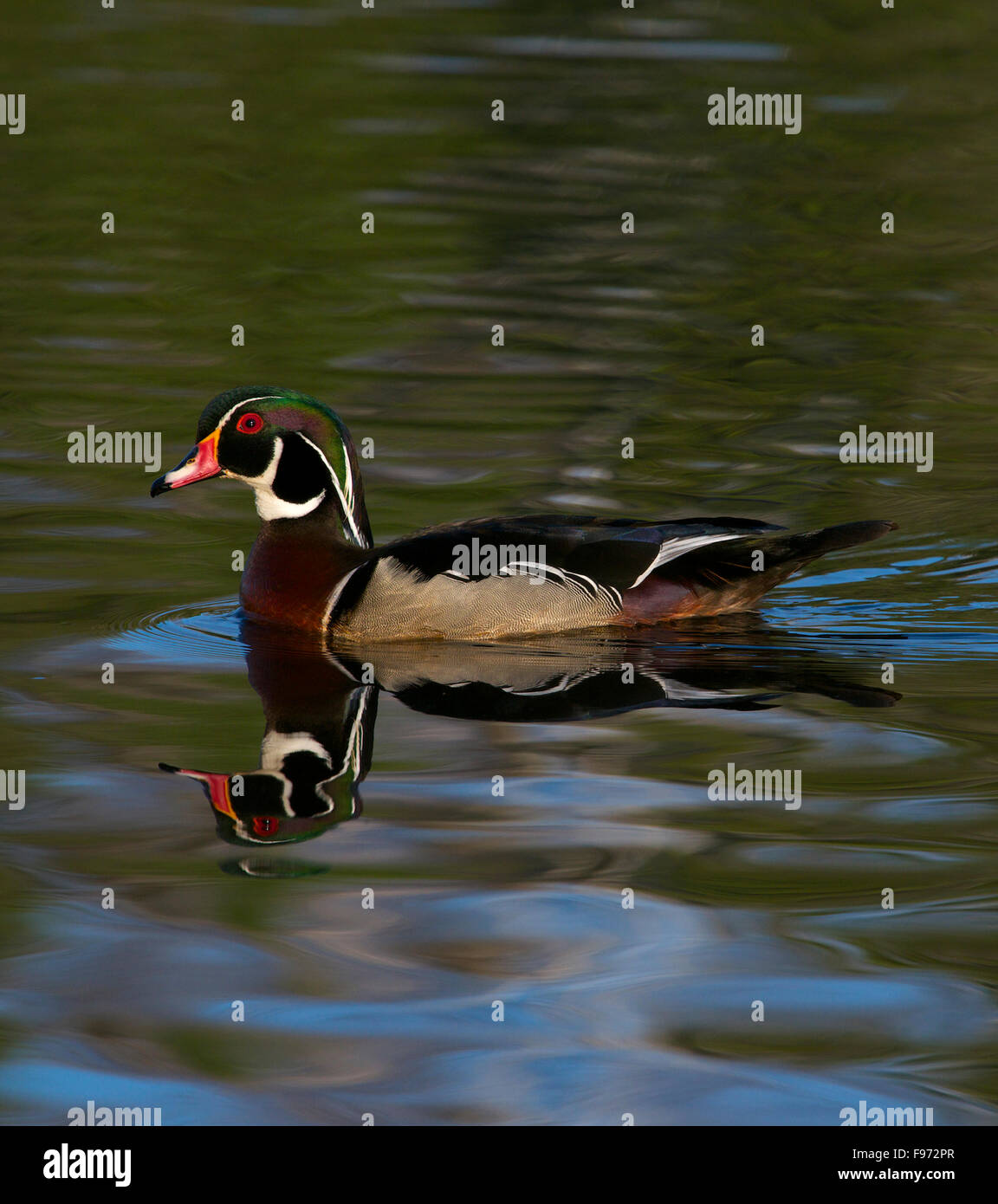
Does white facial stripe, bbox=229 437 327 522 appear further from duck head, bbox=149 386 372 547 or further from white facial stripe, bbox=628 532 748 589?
white facial stripe, bbox=628 532 748 589

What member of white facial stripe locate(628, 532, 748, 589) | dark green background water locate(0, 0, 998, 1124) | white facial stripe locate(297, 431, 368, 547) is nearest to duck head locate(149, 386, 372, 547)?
white facial stripe locate(297, 431, 368, 547)

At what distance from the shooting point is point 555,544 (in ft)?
29.1

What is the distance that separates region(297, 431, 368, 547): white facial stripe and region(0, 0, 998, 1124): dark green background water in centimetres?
81

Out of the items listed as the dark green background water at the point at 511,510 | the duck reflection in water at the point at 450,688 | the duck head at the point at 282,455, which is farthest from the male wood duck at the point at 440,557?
the dark green background water at the point at 511,510

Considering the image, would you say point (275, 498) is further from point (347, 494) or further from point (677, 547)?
point (677, 547)

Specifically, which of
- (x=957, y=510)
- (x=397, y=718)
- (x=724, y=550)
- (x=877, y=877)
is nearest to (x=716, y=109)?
(x=957, y=510)

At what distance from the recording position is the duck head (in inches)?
361

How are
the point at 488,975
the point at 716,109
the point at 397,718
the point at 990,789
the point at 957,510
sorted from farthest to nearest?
the point at 716,109
the point at 957,510
the point at 397,718
the point at 990,789
the point at 488,975

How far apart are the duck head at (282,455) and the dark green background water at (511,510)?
69 cm

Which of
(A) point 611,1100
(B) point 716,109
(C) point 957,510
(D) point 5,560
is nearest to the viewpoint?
(A) point 611,1100

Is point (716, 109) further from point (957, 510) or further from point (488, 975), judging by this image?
point (488, 975)

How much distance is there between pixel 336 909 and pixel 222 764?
134 cm

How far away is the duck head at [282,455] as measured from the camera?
916 centimetres

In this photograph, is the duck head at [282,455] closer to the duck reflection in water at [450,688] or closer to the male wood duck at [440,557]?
the male wood duck at [440,557]
